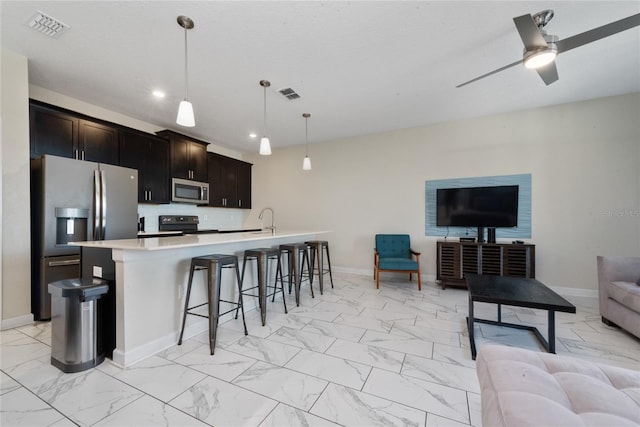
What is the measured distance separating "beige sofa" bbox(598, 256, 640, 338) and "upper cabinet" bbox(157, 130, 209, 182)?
5.91 m

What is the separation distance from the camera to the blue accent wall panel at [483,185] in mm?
3889

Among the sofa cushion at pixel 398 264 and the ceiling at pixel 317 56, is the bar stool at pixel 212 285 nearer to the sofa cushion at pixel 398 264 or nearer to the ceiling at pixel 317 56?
the ceiling at pixel 317 56

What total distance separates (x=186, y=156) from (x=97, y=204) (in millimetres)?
1962

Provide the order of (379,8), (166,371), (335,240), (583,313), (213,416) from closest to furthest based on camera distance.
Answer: (213,416), (166,371), (379,8), (583,313), (335,240)

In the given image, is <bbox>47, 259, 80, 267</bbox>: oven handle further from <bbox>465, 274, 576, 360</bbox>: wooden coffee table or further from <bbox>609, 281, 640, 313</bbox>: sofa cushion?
<bbox>609, 281, 640, 313</bbox>: sofa cushion

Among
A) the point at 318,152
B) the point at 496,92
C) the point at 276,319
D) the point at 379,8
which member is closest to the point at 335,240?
the point at 318,152

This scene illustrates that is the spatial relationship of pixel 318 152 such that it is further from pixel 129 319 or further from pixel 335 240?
pixel 129 319

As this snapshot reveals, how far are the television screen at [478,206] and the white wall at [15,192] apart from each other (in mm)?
5305

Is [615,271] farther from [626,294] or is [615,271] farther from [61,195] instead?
[61,195]

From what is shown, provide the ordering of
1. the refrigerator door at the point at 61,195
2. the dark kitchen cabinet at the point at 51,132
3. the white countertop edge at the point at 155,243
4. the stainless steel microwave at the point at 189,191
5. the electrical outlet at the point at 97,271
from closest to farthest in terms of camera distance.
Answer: the white countertop edge at the point at 155,243
the electrical outlet at the point at 97,271
the refrigerator door at the point at 61,195
the dark kitchen cabinet at the point at 51,132
the stainless steel microwave at the point at 189,191

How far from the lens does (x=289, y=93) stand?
332cm

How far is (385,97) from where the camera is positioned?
11.3ft

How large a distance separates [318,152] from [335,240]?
192cm

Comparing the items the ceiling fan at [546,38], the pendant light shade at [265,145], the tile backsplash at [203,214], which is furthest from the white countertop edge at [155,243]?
the ceiling fan at [546,38]
